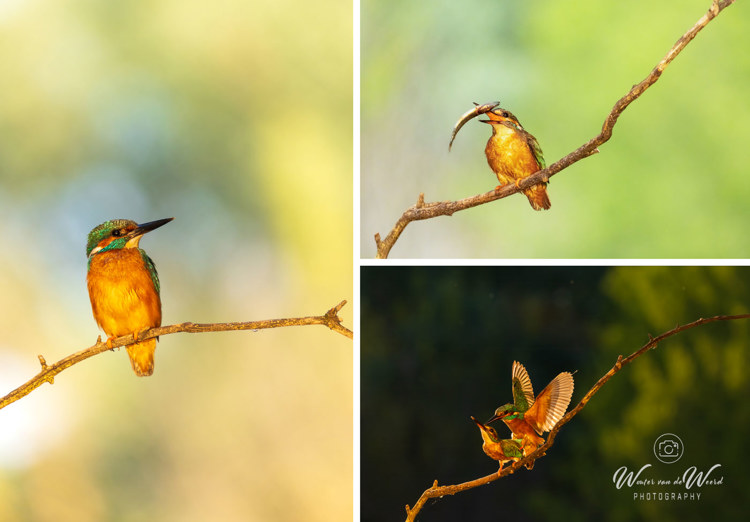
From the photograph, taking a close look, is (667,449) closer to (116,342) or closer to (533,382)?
(533,382)

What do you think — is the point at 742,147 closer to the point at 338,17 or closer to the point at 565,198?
the point at 565,198

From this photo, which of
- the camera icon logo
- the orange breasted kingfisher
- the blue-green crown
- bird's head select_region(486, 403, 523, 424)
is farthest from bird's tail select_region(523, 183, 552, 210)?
the blue-green crown

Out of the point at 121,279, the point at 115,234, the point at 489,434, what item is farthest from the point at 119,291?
the point at 489,434

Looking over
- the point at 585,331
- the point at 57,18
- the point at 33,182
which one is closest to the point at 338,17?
the point at 57,18

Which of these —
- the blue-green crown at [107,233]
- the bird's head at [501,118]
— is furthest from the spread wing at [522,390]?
the blue-green crown at [107,233]

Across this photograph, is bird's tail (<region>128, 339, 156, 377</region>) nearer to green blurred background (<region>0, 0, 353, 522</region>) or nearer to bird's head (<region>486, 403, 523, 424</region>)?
green blurred background (<region>0, 0, 353, 522</region>)

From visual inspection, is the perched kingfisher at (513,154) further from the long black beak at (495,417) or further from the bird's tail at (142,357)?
the bird's tail at (142,357)
